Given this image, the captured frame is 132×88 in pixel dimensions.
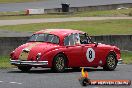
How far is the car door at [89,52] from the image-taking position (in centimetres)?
1705

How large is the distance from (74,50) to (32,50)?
167 centimetres

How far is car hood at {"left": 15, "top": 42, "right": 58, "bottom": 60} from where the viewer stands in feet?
51.0

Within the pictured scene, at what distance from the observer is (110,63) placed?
59.0 feet

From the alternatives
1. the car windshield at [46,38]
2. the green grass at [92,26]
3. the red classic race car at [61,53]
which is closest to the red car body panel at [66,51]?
the red classic race car at [61,53]

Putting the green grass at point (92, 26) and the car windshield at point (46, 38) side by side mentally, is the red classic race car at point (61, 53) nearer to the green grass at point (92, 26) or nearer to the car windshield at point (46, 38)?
the car windshield at point (46, 38)

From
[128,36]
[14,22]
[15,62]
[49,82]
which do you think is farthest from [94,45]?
[14,22]

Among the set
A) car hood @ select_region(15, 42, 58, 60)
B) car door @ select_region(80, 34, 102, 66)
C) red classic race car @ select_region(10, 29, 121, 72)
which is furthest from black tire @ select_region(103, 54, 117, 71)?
car hood @ select_region(15, 42, 58, 60)

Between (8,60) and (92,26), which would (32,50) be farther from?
(92,26)

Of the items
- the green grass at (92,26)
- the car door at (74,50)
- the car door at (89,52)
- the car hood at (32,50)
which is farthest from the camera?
the green grass at (92,26)

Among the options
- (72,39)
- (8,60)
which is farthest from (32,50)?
(8,60)

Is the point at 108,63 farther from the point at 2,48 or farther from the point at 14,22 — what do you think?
the point at 14,22

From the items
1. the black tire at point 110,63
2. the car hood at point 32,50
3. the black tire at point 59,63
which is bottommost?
the black tire at point 110,63

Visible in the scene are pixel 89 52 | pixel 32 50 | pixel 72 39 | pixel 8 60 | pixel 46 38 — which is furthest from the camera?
pixel 8 60

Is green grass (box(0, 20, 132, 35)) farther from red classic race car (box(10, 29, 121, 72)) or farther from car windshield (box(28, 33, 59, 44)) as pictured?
car windshield (box(28, 33, 59, 44))
